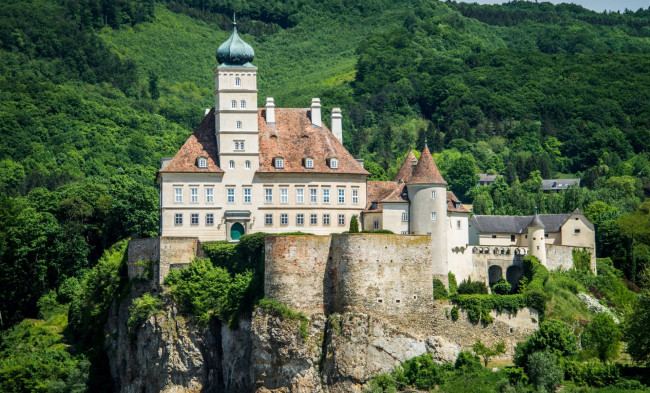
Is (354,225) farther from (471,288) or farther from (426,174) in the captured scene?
(471,288)

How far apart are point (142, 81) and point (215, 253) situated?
105199 mm

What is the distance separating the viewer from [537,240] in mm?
85875

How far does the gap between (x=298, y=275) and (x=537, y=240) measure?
70.6 feet

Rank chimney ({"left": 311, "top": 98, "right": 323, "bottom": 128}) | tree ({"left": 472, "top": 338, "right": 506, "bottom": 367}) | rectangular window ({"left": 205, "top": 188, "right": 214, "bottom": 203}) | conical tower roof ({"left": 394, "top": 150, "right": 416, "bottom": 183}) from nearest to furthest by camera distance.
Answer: tree ({"left": 472, "top": 338, "right": 506, "bottom": 367})
rectangular window ({"left": 205, "top": 188, "right": 214, "bottom": 203})
conical tower roof ({"left": 394, "top": 150, "right": 416, "bottom": 183})
chimney ({"left": 311, "top": 98, "right": 323, "bottom": 128})

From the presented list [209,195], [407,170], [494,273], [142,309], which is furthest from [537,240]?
[142,309]

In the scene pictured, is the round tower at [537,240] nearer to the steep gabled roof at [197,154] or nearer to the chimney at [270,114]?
the chimney at [270,114]

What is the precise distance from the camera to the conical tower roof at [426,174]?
79.2 m

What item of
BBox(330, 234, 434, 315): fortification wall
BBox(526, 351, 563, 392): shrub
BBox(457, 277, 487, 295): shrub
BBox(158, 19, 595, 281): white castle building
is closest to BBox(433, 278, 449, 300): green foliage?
BBox(330, 234, 434, 315): fortification wall

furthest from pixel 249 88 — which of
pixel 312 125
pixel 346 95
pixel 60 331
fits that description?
pixel 346 95

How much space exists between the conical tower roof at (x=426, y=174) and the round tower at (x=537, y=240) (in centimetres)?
1016

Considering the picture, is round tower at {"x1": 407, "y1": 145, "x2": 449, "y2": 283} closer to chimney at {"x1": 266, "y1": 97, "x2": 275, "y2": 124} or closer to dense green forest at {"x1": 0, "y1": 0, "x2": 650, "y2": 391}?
chimney at {"x1": 266, "y1": 97, "x2": 275, "y2": 124}

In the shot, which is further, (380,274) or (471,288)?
(471,288)

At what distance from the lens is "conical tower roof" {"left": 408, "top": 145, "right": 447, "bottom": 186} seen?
7915 centimetres

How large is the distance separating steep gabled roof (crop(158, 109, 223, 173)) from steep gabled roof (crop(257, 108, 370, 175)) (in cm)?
317
